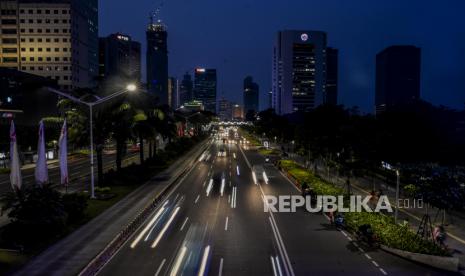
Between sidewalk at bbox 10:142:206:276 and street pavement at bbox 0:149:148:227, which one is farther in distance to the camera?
street pavement at bbox 0:149:148:227

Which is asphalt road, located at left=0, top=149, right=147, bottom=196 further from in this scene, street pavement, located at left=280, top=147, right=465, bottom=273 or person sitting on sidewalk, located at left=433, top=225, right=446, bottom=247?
person sitting on sidewalk, located at left=433, top=225, right=446, bottom=247

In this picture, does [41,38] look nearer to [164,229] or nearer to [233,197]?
[233,197]

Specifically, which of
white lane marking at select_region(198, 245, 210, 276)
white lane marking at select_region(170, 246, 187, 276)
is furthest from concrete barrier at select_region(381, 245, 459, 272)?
white lane marking at select_region(170, 246, 187, 276)

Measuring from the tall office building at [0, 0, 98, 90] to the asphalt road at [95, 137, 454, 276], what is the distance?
12975 cm

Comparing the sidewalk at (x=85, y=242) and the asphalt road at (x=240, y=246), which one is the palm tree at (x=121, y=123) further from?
the asphalt road at (x=240, y=246)

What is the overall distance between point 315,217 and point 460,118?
26.2 metres

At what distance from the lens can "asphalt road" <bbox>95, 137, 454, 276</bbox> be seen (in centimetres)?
1817

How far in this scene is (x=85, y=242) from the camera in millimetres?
21500

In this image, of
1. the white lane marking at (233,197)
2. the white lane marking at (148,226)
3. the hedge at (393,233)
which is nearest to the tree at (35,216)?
the white lane marking at (148,226)

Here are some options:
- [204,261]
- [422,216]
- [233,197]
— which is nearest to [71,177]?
[233,197]

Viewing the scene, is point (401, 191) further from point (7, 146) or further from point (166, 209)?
point (7, 146)

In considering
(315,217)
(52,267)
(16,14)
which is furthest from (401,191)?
(16,14)

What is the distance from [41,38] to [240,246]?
5755 inches

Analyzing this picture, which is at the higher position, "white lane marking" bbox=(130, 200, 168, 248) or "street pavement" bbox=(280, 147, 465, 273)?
"street pavement" bbox=(280, 147, 465, 273)
